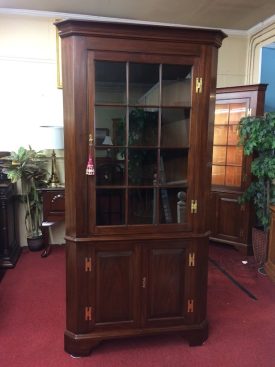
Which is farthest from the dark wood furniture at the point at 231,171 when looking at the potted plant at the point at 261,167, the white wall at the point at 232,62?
the white wall at the point at 232,62

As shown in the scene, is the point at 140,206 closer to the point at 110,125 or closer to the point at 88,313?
the point at 110,125

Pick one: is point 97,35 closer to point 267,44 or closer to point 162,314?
point 162,314

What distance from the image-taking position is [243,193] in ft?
12.4

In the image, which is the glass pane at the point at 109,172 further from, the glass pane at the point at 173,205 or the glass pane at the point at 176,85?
the glass pane at the point at 176,85

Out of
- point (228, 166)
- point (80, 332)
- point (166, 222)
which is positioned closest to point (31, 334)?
point (80, 332)

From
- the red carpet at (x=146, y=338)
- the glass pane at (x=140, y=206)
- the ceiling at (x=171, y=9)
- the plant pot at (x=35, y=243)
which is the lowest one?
the red carpet at (x=146, y=338)

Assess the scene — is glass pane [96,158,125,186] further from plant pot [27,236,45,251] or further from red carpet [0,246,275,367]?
plant pot [27,236,45,251]

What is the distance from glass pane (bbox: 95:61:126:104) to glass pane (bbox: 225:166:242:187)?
247 cm

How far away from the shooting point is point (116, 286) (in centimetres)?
208

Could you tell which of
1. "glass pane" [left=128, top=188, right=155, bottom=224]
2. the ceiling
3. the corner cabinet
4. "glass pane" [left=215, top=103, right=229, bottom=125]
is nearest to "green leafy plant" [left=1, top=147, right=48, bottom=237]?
the ceiling

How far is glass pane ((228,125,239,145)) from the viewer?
12.9 ft

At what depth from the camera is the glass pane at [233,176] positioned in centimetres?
395

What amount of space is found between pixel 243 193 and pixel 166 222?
2.01 metres

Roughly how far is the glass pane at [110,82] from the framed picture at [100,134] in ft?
0.58
